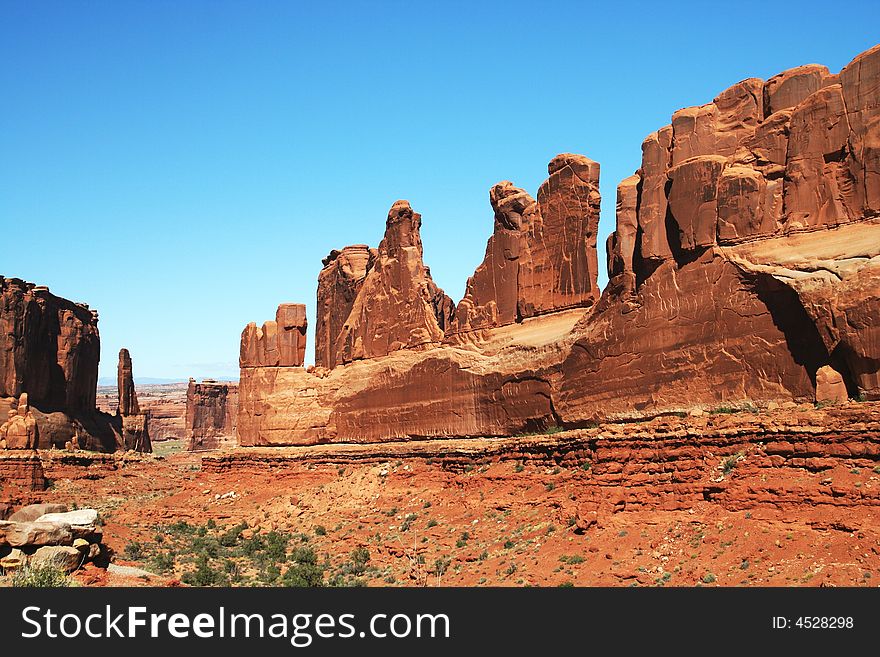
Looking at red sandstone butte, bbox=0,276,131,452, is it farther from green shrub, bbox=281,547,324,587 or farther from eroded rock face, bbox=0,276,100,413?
green shrub, bbox=281,547,324,587

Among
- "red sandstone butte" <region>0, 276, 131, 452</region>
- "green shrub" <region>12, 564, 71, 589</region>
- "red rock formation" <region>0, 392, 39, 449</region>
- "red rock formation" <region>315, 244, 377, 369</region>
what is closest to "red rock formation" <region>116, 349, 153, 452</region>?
"red sandstone butte" <region>0, 276, 131, 452</region>

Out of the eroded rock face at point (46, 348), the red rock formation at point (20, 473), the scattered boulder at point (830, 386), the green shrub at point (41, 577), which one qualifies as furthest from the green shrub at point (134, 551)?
the eroded rock face at point (46, 348)

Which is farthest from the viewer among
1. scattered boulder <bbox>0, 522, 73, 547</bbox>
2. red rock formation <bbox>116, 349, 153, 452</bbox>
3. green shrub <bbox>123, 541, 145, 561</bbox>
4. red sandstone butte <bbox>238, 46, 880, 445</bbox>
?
red rock formation <bbox>116, 349, 153, 452</bbox>

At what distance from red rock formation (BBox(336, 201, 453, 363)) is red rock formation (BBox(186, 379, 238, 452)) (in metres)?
61.4

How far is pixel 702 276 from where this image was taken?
88.0ft

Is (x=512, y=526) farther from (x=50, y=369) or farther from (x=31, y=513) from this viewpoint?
(x=50, y=369)

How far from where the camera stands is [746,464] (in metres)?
23.1

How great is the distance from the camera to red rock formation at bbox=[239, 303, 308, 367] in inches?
1983

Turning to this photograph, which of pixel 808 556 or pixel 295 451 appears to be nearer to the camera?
pixel 808 556

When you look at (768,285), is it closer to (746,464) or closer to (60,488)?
(746,464)

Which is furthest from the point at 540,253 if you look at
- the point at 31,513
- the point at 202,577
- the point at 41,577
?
the point at 41,577

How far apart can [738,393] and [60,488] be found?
4299cm

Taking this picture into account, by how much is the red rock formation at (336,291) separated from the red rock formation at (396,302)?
3850 millimetres
